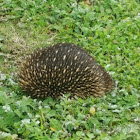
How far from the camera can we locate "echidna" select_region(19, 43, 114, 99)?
3.73 m

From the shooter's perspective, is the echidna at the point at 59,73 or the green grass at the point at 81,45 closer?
the green grass at the point at 81,45

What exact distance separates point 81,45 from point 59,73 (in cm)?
130

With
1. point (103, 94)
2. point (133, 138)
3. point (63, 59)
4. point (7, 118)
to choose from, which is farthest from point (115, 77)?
point (7, 118)

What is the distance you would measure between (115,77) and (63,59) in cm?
97

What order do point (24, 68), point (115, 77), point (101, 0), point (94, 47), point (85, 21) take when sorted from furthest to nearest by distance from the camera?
point (101, 0) → point (85, 21) → point (94, 47) → point (115, 77) → point (24, 68)

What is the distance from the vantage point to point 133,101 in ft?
13.0

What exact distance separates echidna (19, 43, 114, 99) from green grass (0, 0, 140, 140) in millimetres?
130

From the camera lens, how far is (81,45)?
4.94m

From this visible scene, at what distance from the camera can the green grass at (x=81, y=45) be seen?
319 cm

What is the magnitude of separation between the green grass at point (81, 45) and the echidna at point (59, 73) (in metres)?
0.13

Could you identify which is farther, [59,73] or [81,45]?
[81,45]

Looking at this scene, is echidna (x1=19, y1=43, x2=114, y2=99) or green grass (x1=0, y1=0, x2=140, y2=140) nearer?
green grass (x1=0, y1=0, x2=140, y2=140)

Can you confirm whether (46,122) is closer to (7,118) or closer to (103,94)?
(7,118)

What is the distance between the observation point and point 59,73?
12.2ft
